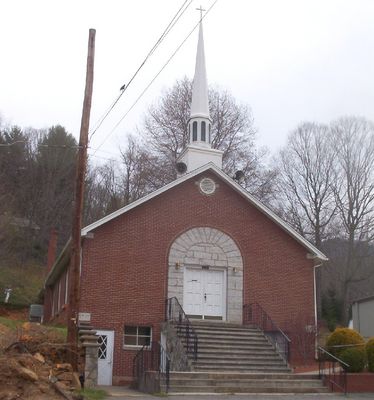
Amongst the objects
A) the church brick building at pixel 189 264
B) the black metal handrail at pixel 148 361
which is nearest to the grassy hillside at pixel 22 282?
the church brick building at pixel 189 264

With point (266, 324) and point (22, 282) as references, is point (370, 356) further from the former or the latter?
point (22, 282)

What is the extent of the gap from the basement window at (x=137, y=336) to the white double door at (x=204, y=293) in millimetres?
1680

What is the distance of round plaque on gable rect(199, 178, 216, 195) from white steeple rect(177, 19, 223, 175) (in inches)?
101

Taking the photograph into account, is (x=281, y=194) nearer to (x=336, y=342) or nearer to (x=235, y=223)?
(x=235, y=223)

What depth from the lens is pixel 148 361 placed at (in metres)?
19.9

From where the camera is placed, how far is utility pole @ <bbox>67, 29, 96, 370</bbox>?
15133 mm

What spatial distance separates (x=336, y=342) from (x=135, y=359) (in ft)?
21.6

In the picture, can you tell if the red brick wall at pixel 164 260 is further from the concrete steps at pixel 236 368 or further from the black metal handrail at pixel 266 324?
the concrete steps at pixel 236 368

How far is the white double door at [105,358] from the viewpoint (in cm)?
1961

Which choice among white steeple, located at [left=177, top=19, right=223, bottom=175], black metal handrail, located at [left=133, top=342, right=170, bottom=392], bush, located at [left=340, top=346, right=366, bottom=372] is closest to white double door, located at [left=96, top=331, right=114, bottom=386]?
black metal handrail, located at [left=133, top=342, right=170, bottom=392]

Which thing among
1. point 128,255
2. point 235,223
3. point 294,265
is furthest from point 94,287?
point 294,265

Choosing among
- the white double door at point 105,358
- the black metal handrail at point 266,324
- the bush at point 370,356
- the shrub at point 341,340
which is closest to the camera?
the bush at point 370,356

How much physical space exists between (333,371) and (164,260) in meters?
7.06

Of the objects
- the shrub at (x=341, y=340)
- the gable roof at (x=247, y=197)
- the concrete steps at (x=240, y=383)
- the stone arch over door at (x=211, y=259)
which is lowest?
the concrete steps at (x=240, y=383)
